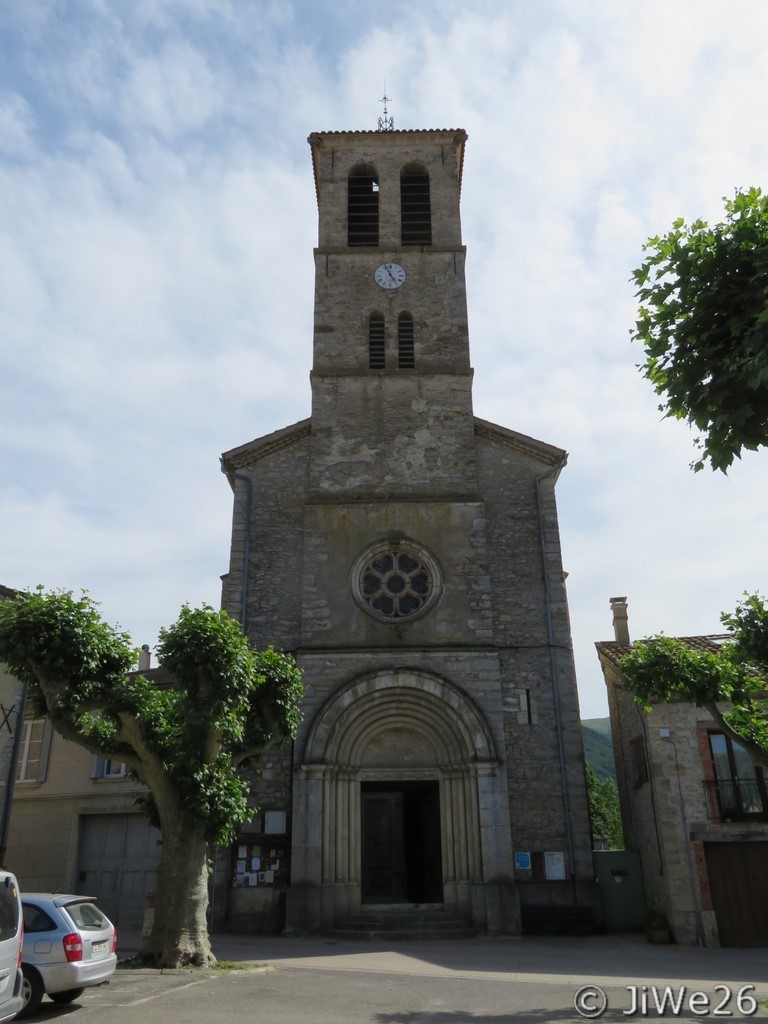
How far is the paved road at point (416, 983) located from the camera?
7.82 meters

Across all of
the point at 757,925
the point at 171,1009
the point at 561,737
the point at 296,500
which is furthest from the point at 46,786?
the point at 757,925

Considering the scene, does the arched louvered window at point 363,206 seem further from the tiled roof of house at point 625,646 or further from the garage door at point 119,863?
the garage door at point 119,863

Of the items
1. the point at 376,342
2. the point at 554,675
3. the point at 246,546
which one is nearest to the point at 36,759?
the point at 246,546

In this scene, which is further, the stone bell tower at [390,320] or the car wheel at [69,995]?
the stone bell tower at [390,320]

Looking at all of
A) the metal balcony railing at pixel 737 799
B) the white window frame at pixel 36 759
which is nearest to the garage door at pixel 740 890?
the metal balcony railing at pixel 737 799

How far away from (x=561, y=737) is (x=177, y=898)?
8836 mm

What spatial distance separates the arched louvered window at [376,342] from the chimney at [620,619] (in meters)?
8.80

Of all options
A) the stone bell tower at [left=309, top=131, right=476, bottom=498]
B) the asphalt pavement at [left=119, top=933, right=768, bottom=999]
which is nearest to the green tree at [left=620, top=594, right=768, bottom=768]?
the asphalt pavement at [left=119, top=933, right=768, bottom=999]

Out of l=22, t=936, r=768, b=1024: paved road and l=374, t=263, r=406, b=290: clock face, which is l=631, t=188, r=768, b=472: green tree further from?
l=374, t=263, r=406, b=290: clock face

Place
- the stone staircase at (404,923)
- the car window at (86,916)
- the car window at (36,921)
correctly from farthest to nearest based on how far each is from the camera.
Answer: the stone staircase at (404,923), the car window at (86,916), the car window at (36,921)

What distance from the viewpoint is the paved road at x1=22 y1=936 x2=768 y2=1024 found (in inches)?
308

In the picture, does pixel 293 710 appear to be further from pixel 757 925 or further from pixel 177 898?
pixel 757 925

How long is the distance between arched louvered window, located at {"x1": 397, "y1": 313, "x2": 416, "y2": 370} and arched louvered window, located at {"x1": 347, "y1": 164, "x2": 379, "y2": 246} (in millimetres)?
2678

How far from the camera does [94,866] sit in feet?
64.3
